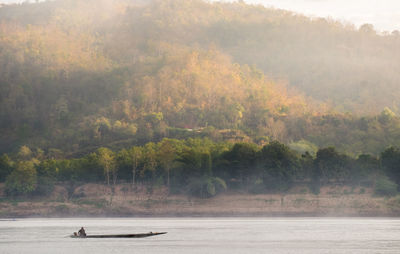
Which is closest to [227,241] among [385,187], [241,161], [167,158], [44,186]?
[385,187]

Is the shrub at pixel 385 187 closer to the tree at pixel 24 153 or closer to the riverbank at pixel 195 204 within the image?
the riverbank at pixel 195 204

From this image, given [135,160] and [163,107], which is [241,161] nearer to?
[135,160]

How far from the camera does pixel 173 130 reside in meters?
154

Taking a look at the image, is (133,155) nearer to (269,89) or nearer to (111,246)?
(111,246)

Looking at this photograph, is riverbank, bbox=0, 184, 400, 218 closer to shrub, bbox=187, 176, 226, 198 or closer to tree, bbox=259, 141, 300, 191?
shrub, bbox=187, 176, 226, 198

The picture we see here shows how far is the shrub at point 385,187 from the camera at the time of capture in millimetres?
112500

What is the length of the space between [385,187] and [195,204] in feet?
103

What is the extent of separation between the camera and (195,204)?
11912 cm

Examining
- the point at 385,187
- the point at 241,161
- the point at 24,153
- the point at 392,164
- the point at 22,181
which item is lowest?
the point at 385,187

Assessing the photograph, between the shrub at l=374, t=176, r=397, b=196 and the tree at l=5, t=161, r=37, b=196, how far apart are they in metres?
58.4

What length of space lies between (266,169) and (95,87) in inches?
2984

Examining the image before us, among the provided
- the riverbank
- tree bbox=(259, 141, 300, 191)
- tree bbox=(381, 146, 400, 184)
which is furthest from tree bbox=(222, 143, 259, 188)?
tree bbox=(381, 146, 400, 184)

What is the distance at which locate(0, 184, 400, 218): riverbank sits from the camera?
113938 millimetres

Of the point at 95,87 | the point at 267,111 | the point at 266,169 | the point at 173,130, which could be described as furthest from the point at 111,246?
the point at 95,87
